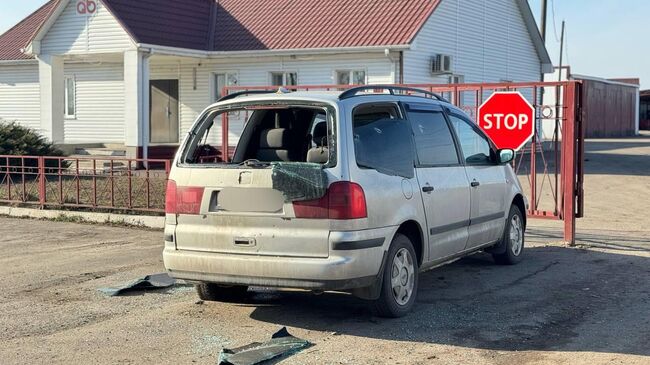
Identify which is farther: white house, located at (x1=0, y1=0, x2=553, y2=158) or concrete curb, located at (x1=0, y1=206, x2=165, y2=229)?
white house, located at (x1=0, y1=0, x2=553, y2=158)

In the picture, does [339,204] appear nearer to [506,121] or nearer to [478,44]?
[506,121]

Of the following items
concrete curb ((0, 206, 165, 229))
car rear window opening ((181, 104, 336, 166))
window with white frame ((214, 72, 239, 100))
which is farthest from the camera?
window with white frame ((214, 72, 239, 100))

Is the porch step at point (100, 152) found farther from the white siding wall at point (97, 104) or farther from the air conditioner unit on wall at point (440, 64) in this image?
the air conditioner unit on wall at point (440, 64)

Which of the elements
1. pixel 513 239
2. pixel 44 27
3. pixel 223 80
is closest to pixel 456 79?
pixel 223 80

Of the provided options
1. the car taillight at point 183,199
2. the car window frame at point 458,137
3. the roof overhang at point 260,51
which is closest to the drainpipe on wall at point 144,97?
the roof overhang at point 260,51

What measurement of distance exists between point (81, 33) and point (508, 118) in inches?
629

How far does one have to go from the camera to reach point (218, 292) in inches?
311

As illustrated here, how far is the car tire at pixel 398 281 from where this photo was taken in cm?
704

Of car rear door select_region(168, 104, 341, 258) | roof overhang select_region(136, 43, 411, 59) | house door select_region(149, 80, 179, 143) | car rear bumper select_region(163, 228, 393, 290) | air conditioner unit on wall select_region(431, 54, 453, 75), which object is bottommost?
car rear bumper select_region(163, 228, 393, 290)

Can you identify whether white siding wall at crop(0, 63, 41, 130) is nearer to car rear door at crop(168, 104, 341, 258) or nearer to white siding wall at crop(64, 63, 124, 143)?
white siding wall at crop(64, 63, 124, 143)

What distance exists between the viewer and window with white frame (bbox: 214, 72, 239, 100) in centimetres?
2681

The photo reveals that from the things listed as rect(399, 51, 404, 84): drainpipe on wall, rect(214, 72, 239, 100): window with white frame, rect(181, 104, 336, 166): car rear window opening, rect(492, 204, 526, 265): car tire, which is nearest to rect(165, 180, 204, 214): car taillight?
rect(181, 104, 336, 166): car rear window opening

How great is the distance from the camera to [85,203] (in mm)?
14875

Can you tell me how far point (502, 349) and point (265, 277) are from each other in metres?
1.98
